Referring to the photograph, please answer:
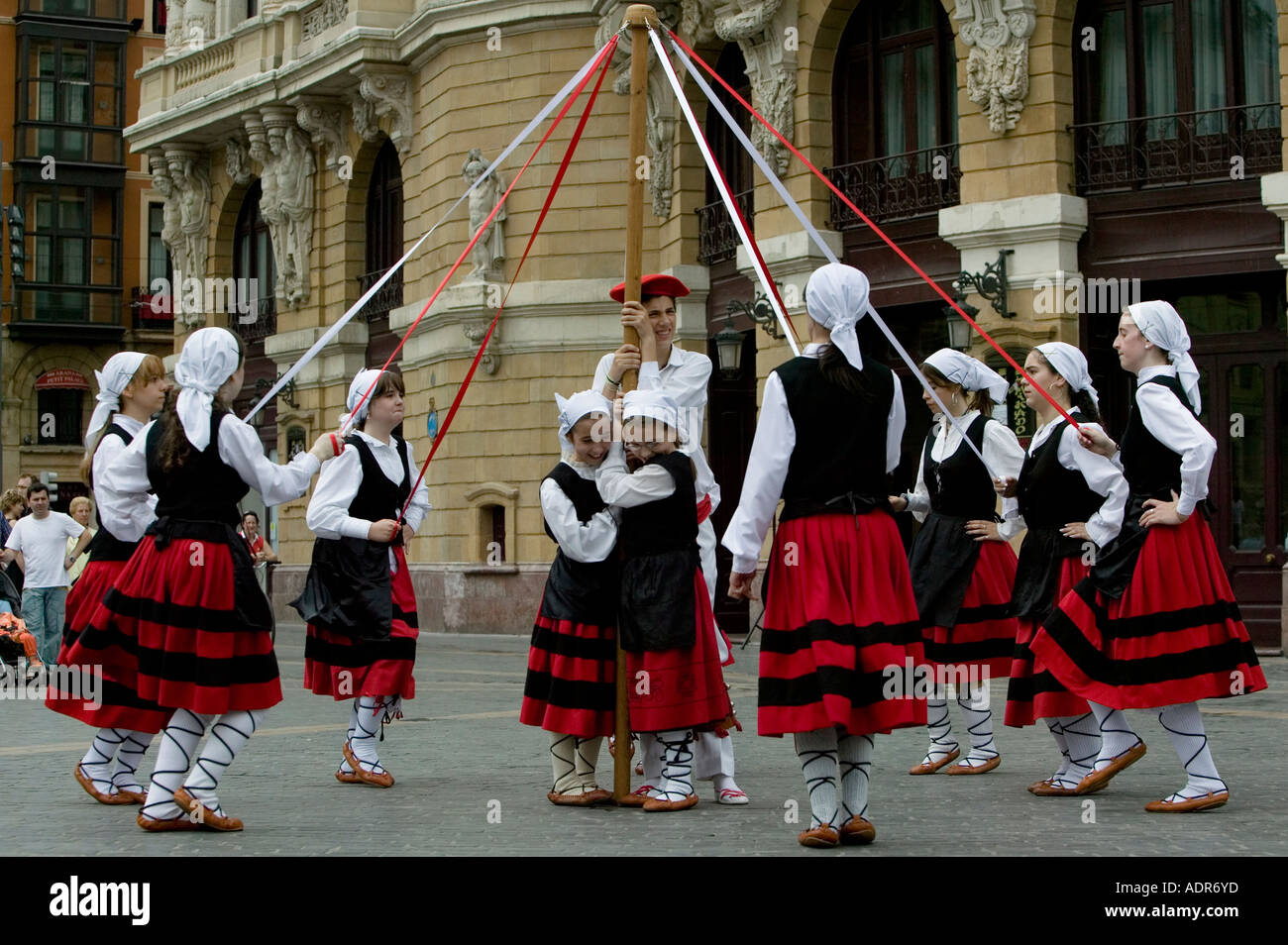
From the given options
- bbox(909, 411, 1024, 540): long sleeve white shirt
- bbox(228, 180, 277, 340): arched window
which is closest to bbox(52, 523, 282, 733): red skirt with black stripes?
bbox(909, 411, 1024, 540): long sleeve white shirt

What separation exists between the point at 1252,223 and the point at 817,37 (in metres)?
5.95

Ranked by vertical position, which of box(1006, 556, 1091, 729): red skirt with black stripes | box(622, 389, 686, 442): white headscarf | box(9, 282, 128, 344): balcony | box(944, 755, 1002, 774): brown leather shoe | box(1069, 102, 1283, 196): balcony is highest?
box(9, 282, 128, 344): balcony

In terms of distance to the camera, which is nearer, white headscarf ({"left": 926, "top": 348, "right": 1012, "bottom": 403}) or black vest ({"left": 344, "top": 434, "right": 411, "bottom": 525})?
black vest ({"left": 344, "top": 434, "right": 411, "bottom": 525})

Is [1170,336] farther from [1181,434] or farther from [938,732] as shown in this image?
[938,732]

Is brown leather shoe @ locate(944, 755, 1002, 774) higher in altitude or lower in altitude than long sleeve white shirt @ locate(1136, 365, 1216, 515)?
lower

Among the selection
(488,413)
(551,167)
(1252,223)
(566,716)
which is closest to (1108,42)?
(1252,223)

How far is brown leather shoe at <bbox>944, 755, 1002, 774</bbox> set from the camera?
31.4ft

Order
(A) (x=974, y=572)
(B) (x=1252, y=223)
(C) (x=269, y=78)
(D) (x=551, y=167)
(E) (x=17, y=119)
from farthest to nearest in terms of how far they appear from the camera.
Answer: (E) (x=17, y=119) < (C) (x=269, y=78) < (D) (x=551, y=167) < (B) (x=1252, y=223) < (A) (x=974, y=572)

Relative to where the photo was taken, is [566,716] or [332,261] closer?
[566,716]

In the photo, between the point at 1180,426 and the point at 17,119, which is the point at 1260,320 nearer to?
the point at 1180,426

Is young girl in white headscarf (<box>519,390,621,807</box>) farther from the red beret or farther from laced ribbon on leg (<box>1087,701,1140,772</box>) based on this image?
laced ribbon on leg (<box>1087,701,1140,772</box>)

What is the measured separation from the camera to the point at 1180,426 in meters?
7.99

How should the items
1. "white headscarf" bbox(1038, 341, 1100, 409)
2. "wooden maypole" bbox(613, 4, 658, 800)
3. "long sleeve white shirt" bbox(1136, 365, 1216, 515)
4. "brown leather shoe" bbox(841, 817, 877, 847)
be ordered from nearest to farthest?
"brown leather shoe" bbox(841, 817, 877, 847), "long sleeve white shirt" bbox(1136, 365, 1216, 515), "wooden maypole" bbox(613, 4, 658, 800), "white headscarf" bbox(1038, 341, 1100, 409)

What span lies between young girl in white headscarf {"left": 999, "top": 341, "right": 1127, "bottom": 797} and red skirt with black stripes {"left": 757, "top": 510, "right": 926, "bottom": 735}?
1.78m
